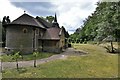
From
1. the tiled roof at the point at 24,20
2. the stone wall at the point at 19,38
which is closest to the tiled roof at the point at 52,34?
the tiled roof at the point at 24,20

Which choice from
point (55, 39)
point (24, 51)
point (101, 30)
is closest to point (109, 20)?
point (101, 30)

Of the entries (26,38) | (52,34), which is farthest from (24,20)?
(52,34)

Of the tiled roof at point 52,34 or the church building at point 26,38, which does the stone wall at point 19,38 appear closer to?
the church building at point 26,38

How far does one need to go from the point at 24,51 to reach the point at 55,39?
7344 millimetres

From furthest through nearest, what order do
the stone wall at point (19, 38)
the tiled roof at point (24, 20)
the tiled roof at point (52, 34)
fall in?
1. the tiled roof at point (52, 34)
2. the tiled roof at point (24, 20)
3. the stone wall at point (19, 38)

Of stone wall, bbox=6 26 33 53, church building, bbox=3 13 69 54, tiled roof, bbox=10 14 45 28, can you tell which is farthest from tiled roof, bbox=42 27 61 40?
stone wall, bbox=6 26 33 53

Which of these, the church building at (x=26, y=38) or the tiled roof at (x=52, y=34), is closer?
the church building at (x=26, y=38)

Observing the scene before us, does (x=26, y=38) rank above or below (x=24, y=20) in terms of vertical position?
below

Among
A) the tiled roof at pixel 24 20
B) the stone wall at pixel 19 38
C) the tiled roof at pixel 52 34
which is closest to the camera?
the stone wall at pixel 19 38

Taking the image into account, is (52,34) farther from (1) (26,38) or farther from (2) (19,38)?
(2) (19,38)

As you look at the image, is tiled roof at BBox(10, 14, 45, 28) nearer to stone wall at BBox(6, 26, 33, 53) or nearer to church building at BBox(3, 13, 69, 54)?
church building at BBox(3, 13, 69, 54)

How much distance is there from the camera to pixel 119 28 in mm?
28141

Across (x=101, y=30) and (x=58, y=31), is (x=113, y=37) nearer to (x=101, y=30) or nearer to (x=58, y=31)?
(x=101, y=30)

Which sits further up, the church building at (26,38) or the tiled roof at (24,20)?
the tiled roof at (24,20)
